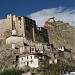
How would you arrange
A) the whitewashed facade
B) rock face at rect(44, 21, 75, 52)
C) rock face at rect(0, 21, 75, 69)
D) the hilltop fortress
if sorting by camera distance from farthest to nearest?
rock face at rect(44, 21, 75, 52) → the hilltop fortress → rock face at rect(0, 21, 75, 69) → the whitewashed facade

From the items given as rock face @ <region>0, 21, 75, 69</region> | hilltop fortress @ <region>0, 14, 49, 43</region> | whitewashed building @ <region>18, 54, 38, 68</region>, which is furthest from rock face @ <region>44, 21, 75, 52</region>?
whitewashed building @ <region>18, 54, 38, 68</region>

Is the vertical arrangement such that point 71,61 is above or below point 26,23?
below

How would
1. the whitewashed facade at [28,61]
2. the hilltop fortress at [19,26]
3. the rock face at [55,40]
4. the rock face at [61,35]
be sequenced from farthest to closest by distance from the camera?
the rock face at [61,35]
the hilltop fortress at [19,26]
the rock face at [55,40]
the whitewashed facade at [28,61]

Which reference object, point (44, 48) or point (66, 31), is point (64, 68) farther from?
point (66, 31)

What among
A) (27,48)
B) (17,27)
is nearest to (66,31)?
(17,27)

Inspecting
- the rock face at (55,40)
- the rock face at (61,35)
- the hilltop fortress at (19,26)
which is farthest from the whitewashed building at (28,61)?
the rock face at (61,35)

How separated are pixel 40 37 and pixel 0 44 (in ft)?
9.43

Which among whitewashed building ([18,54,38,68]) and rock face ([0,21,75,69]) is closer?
whitewashed building ([18,54,38,68])

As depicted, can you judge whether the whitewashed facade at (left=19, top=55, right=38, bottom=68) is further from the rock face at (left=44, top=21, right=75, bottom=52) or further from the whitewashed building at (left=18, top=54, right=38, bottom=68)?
the rock face at (left=44, top=21, right=75, bottom=52)

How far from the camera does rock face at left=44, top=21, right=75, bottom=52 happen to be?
71.3 feet

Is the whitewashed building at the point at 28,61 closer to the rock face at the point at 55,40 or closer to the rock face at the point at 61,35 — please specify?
the rock face at the point at 55,40

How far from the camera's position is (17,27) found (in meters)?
18.6

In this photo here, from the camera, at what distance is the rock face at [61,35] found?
2172 cm

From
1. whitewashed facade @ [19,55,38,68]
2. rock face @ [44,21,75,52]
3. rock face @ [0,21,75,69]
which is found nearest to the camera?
whitewashed facade @ [19,55,38,68]
